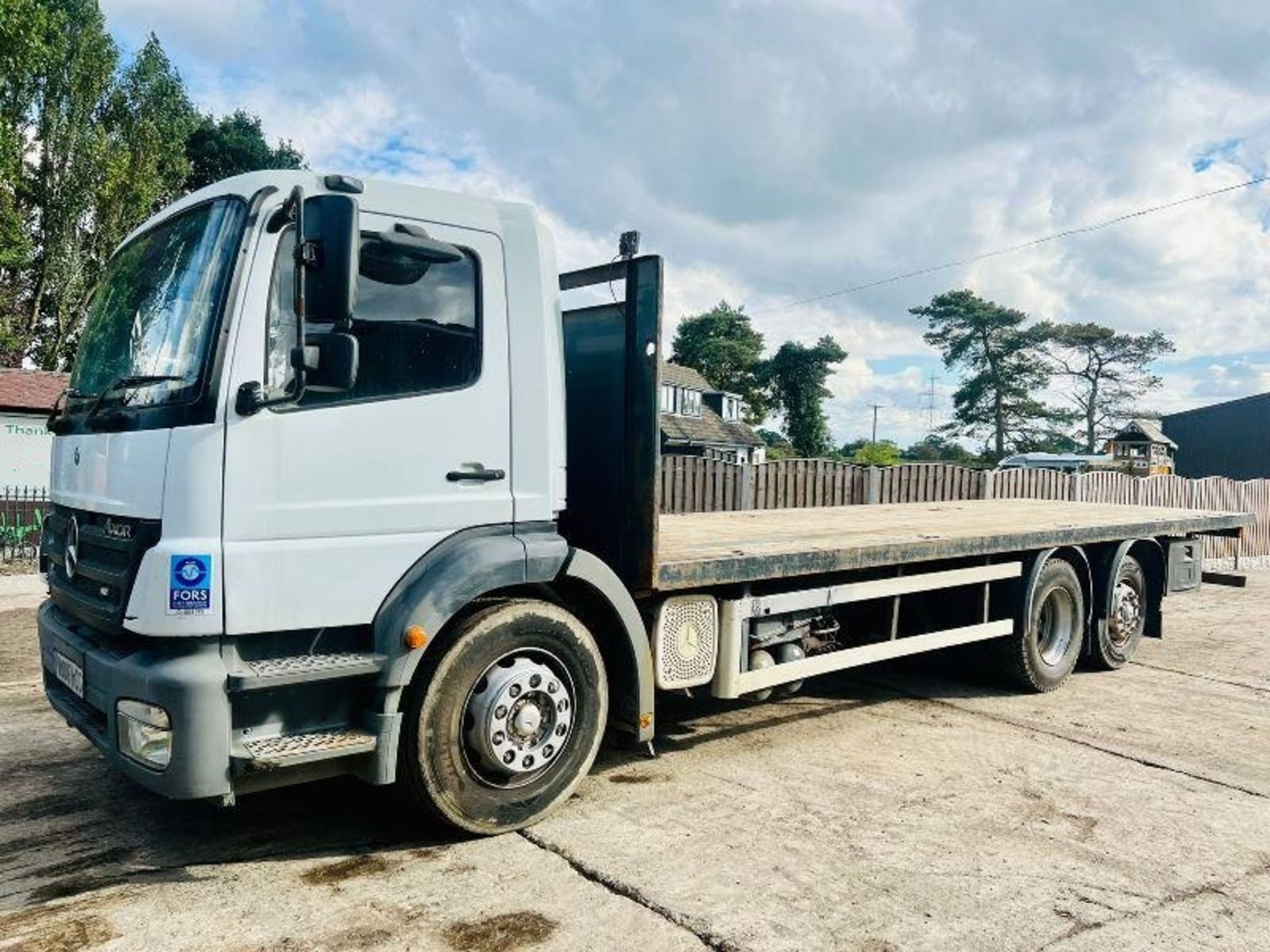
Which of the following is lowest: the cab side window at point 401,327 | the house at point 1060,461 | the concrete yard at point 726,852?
the concrete yard at point 726,852

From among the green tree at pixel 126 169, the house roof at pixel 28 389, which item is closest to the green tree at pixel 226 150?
the green tree at pixel 126 169

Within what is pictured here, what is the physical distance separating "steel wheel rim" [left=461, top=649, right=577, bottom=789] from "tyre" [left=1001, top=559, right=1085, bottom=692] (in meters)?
4.02

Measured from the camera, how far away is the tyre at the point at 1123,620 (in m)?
7.63

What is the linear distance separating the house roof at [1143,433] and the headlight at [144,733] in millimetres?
47779

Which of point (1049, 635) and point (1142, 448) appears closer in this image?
point (1049, 635)

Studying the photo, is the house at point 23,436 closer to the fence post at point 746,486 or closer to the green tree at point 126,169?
the green tree at point 126,169

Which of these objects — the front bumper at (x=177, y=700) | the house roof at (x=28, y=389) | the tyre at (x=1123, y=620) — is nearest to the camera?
the front bumper at (x=177, y=700)

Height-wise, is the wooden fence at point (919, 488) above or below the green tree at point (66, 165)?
below

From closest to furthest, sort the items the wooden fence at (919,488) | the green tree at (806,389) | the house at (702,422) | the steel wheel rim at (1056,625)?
the steel wheel rim at (1056,625), the wooden fence at (919,488), the house at (702,422), the green tree at (806,389)

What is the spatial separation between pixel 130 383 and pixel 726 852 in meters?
3.03

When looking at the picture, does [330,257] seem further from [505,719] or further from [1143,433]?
[1143,433]

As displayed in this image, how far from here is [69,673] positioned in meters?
3.82

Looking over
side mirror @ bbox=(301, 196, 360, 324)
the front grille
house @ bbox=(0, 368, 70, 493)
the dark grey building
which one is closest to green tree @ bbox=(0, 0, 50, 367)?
house @ bbox=(0, 368, 70, 493)

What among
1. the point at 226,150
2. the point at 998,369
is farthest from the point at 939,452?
the point at 226,150
